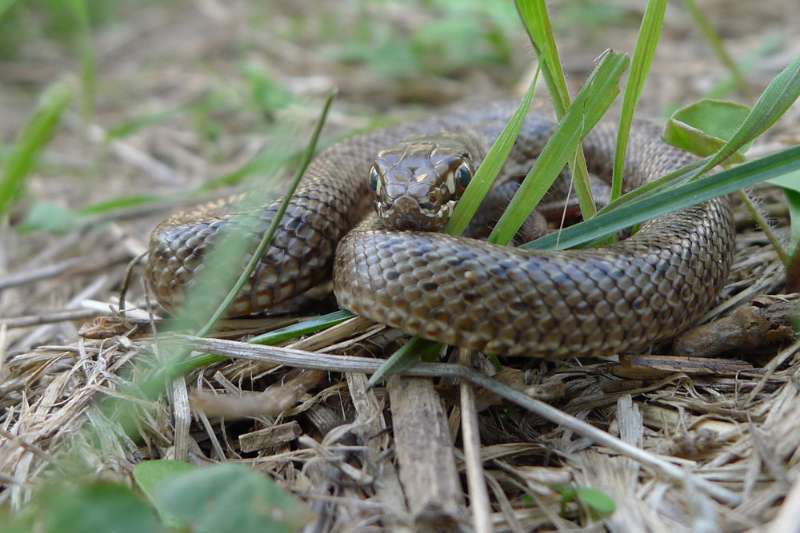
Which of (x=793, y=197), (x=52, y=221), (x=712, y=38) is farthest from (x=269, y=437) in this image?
(x=712, y=38)

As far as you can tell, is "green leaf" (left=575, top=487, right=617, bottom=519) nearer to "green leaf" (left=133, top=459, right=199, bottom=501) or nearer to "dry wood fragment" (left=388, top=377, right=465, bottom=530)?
"dry wood fragment" (left=388, top=377, right=465, bottom=530)

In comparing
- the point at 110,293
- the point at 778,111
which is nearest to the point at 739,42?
the point at 778,111

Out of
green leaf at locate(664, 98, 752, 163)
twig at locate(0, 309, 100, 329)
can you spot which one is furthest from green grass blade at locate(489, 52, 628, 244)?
twig at locate(0, 309, 100, 329)

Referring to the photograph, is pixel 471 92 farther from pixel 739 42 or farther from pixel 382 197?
pixel 382 197

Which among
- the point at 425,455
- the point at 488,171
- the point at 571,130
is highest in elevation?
the point at 571,130

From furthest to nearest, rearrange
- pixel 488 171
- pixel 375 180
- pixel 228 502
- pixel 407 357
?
pixel 375 180, pixel 488 171, pixel 407 357, pixel 228 502

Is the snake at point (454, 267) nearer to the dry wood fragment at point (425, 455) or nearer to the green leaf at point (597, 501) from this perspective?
the dry wood fragment at point (425, 455)

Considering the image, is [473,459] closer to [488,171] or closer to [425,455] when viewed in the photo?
[425,455]
